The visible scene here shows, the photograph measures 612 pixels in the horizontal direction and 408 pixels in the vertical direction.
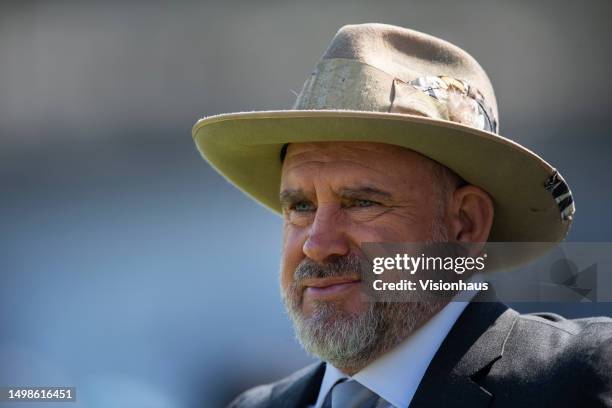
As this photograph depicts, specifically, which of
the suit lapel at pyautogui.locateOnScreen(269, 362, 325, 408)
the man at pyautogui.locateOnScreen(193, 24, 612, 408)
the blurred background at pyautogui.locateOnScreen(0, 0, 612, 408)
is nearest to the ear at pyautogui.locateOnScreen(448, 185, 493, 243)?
the man at pyautogui.locateOnScreen(193, 24, 612, 408)

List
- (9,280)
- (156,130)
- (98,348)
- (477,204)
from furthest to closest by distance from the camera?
(156,130) < (9,280) < (98,348) < (477,204)

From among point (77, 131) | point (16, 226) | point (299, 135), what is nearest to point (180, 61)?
point (77, 131)

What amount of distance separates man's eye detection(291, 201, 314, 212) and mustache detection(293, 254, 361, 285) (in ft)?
0.61

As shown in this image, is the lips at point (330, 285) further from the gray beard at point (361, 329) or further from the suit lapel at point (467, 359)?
the suit lapel at point (467, 359)

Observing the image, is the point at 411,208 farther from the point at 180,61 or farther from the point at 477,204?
the point at 180,61

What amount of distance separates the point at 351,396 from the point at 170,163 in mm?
3982

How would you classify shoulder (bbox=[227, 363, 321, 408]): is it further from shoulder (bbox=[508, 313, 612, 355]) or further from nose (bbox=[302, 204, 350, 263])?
shoulder (bbox=[508, 313, 612, 355])

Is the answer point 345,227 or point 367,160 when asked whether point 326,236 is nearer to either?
point 345,227

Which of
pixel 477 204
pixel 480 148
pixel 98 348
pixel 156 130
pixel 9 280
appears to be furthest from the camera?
pixel 156 130

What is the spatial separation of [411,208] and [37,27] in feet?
16.5

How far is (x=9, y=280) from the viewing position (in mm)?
5977

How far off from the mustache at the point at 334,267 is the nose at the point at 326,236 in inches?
0.5

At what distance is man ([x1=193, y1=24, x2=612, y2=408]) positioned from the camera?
7.70ft

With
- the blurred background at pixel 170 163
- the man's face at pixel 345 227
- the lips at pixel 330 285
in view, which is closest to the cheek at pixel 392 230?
the man's face at pixel 345 227
